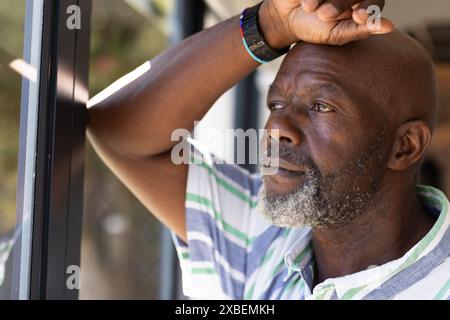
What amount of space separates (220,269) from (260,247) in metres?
0.11

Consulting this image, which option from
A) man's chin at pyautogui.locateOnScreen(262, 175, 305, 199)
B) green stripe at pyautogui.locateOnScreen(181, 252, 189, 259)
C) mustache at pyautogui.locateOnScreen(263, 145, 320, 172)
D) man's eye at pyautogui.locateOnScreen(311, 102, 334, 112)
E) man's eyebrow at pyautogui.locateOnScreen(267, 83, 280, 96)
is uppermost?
man's eyebrow at pyautogui.locateOnScreen(267, 83, 280, 96)

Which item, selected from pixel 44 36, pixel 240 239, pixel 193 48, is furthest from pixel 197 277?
pixel 44 36

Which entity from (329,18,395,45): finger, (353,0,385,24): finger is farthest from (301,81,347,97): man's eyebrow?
(353,0,385,24): finger

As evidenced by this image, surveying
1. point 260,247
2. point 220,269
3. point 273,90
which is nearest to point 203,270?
point 220,269

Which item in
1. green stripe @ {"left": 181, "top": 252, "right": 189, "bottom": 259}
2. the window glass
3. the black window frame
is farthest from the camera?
the window glass

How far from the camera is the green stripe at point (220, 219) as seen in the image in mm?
1723

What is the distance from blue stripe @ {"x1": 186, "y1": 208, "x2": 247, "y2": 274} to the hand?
47cm

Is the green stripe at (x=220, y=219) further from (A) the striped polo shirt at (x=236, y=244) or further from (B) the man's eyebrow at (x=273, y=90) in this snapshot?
(B) the man's eyebrow at (x=273, y=90)

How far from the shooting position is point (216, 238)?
1.73m

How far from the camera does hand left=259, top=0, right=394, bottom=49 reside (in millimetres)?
1259

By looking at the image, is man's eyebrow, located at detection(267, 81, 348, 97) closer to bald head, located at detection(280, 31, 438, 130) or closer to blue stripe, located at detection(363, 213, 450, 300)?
bald head, located at detection(280, 31, 438, 130)

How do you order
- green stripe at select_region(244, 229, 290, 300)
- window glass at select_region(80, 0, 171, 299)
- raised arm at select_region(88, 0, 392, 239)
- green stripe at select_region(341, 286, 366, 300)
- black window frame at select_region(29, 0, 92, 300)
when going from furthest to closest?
window glass at select_region(80, 0, 171, 299), green stripe at select_region(244, 229, 290, 300), raised arm at select_region(88, 0, 392, 239), green stripe at select_region(341, 286, 366, 300), black window frame at select_region(29, 0, 92, 300)

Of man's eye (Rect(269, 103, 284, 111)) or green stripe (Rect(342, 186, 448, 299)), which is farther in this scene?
man's eye (Rect(269, 103, 284, 111))
